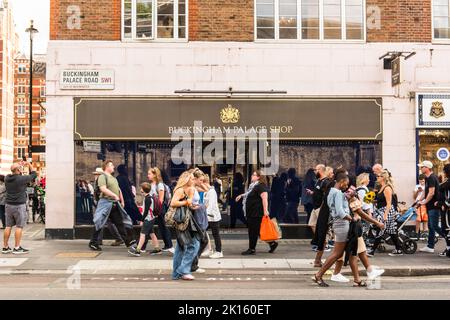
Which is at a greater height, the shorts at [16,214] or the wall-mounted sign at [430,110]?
the wall-mounted sign at [430,110]

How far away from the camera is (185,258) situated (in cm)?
1028

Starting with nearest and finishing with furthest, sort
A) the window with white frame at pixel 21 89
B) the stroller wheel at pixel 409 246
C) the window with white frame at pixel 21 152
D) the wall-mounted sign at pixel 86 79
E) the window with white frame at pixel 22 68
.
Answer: the stroller wheel at pixel 409 246, the wall-mounted sign at pixel 86 79, the window with white frame at pixel 21 152, the window with white frame at pixel 22 68, the window with white frame at pixel 21 89

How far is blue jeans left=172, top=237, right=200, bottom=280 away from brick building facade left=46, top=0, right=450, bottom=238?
5699mm

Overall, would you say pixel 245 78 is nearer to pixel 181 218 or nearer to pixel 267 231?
pixel 267 231

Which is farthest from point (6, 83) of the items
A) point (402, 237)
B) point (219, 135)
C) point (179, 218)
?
point (179, 218)

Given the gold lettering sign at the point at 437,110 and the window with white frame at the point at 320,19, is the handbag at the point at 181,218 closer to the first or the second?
the window with white frame at the point at 320,19

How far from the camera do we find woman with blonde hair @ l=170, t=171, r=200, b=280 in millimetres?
10211

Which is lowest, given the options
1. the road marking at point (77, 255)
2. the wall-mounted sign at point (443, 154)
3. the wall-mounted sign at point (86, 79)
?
the road marking at point (77, 255)

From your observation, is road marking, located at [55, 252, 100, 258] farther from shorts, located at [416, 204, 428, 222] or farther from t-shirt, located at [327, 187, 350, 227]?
shorts, located at [416, 204, 428, 222]

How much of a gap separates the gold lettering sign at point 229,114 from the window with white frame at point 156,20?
2.14 m

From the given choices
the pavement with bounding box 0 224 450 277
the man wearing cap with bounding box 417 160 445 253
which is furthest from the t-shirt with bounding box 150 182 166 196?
the man wearing cap with bounding box 417 160 445 253

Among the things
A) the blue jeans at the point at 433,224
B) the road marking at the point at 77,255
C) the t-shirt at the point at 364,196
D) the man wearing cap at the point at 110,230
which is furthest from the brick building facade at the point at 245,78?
the t-shirt at the point at 364,196

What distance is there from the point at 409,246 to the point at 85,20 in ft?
30.9

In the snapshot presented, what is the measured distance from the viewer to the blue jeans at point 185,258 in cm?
1027
